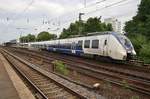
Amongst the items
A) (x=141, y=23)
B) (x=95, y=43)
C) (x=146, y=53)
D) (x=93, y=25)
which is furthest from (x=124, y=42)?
(x=93, y=25)

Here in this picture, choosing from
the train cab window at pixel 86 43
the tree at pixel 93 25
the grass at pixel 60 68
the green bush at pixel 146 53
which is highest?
the tree at pixel 93 25

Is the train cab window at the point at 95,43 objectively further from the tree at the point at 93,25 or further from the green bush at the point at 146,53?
the tree at the point at 93,25

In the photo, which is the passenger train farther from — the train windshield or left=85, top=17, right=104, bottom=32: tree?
left=85, top=17, right=104, bottom=32: tree

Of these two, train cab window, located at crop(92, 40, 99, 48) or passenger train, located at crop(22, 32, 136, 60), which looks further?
train cab window, located at crop(92, 40, 99, 48)

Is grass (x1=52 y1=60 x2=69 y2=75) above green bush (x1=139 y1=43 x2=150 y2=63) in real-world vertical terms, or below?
below

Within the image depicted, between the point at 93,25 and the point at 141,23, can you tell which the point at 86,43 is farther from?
the point at 93,25

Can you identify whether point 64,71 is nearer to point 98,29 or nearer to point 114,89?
point 114,89

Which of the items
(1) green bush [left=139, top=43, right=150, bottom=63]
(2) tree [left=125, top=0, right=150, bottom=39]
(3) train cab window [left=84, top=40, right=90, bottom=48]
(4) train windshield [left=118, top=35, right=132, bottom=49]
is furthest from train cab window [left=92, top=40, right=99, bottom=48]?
(2) tree [left=125, top=0, right=150, bottom=39]

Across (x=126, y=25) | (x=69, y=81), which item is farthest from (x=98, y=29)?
(x=69, y=81)

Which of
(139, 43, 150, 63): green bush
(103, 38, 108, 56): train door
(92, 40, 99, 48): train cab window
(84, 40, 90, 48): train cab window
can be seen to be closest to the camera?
(103, 38, 108, 56): train door

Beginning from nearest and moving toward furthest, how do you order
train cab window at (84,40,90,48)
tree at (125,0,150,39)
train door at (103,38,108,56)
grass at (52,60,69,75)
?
grass at (52,60,69,75), train door at (103,38,108,56), train cab window at (84,40,90,48), tree at (125,0,150,39)

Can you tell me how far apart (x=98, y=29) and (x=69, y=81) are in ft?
162

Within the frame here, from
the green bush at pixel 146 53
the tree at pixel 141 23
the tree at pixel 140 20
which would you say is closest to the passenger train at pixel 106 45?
the green bush at pixel 146 53

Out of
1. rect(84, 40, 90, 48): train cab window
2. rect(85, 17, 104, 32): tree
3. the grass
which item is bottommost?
the grass
